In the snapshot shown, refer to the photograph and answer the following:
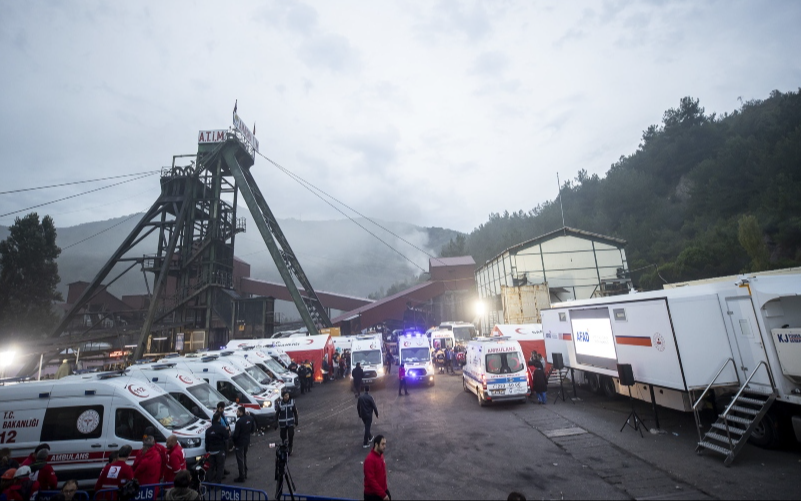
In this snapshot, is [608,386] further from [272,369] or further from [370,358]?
[272,369]

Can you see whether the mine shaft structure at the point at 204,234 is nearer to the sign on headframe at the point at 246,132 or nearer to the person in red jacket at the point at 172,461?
the sign on headframe at the point at 246,132

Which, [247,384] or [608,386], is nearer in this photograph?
[247,384]

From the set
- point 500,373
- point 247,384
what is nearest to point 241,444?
point 247,384

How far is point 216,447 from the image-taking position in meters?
7.88

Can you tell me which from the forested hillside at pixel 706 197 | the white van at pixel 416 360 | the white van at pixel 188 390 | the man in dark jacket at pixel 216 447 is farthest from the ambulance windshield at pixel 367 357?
the forested hillside at pixel 706 197

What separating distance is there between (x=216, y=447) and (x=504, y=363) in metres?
9.65

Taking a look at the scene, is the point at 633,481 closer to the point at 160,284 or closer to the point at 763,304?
the point at 763,304

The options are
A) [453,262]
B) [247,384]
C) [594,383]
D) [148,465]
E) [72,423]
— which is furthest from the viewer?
[453,262]

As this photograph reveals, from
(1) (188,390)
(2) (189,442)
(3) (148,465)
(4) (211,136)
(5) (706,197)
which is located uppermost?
(4) (211,136)

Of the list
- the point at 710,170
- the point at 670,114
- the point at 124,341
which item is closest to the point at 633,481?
the point at 124,341

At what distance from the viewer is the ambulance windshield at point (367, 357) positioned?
64.7ft

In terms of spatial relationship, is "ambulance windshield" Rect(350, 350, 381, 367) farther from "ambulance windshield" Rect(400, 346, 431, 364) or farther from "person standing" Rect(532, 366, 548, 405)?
"person standing" Rect(532, 366, 548, 405)

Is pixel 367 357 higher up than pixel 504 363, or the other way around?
pixel 367 357

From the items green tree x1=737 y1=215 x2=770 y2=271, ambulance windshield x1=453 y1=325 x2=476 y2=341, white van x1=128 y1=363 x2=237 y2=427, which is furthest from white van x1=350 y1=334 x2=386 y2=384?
green tree x1=737 y1=215 x2=770 y2=271
